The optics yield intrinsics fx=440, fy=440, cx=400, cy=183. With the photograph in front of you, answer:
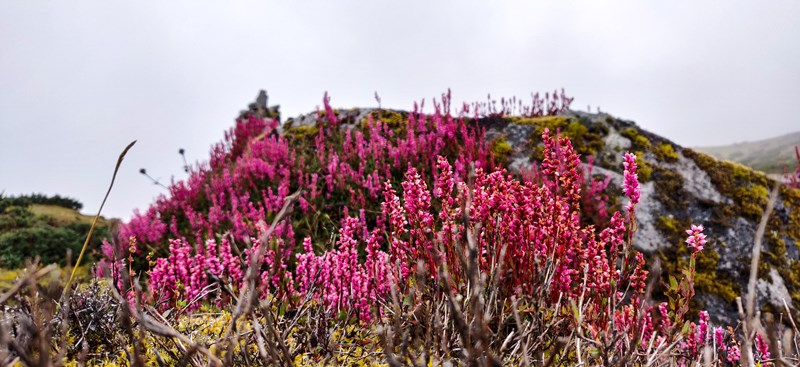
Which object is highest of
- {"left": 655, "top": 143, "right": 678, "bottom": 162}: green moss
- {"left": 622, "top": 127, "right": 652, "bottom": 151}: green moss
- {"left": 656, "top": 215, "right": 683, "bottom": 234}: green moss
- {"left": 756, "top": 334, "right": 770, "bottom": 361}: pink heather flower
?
{"left": 622, "top": 127, "right": 652, "bottom": 151}: green moss

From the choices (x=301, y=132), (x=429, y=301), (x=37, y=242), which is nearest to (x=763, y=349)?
(x=429, y=301)

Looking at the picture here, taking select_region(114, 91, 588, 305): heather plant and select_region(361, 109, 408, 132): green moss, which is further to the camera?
select_region(361, 109, 408, 132): green moss

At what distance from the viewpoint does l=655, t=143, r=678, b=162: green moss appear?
546 cm

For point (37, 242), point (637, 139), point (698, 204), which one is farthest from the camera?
point (37, 242)

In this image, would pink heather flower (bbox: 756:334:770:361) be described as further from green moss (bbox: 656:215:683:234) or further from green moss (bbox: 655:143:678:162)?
green moss (bbox: 655:143:678:162)

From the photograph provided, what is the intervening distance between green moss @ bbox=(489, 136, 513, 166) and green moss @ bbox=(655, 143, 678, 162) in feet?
5.93

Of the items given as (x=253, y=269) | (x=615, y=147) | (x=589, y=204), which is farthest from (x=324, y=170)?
(x=253, y=269)

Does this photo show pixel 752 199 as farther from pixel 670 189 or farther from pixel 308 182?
pixel 308 182

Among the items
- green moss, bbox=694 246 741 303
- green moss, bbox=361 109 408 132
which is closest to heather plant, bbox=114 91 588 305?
green moss, bbox=361 109 408 132

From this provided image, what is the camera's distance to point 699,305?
13.6ft

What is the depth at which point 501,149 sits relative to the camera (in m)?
5.86

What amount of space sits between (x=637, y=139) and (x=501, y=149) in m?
1.71

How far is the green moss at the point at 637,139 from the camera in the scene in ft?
18.3

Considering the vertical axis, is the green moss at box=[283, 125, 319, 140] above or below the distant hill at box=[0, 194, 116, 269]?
above
